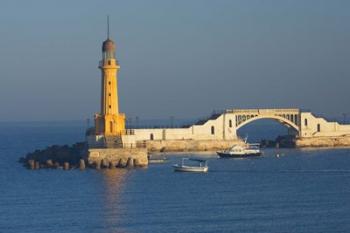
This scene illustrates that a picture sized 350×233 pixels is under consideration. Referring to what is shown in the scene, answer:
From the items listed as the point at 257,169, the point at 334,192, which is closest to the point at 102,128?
the point at 257,169

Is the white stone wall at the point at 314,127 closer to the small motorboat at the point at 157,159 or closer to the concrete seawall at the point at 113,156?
the small motorboat at the point at 157,159

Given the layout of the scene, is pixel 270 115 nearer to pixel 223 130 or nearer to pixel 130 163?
pixel 223 130

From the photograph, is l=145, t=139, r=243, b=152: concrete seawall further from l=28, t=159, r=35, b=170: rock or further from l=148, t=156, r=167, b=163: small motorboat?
l=28, t=159, r=35, b=170: rock

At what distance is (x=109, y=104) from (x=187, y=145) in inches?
800

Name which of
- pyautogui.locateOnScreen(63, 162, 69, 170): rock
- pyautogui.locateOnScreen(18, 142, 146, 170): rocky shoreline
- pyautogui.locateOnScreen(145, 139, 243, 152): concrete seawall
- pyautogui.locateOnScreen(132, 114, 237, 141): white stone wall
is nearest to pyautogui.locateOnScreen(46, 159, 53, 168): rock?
pyautogui.locateOnScreen(18, 142, 146, 170): rocky shoreline

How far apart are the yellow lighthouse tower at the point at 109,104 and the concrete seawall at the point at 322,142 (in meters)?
28.7

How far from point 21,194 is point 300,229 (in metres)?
21.9

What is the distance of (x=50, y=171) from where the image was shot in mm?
89188

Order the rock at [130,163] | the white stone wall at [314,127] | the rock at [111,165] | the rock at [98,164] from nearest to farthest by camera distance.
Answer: the rock at [98,164] → the rock at [111,165] → the rock at [130,163] → the white stone wall at [314,127]

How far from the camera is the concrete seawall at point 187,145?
110 meters

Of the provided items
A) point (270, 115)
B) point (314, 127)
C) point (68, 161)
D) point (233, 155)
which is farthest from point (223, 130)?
point (68, 161)

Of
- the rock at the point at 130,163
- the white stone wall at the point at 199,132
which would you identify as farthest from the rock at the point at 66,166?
the white stone wall at the point at 199,132

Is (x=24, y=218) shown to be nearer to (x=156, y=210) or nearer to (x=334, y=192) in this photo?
(x=156, y=210)

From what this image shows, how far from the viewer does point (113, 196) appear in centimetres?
6931
